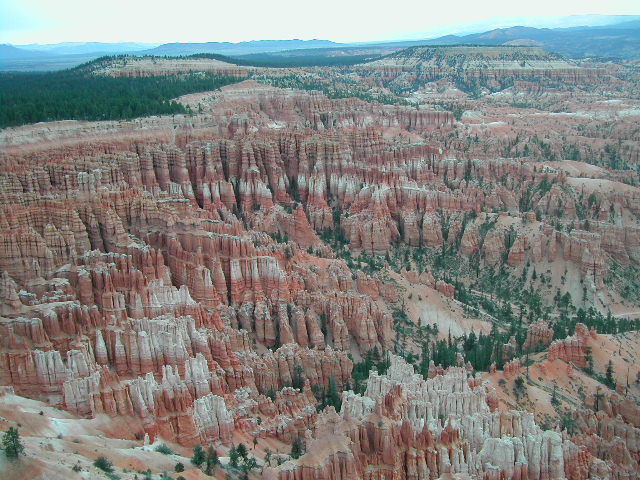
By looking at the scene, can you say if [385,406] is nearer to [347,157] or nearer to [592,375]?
[592,375]

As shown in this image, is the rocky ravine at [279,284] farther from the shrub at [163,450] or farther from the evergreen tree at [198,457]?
the evergreen tree at [198,457]

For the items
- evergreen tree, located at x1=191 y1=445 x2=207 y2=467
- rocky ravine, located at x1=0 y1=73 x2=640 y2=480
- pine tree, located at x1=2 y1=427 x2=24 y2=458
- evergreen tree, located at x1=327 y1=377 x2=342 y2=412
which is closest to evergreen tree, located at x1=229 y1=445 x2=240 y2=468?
rocky ravine, located at x1=0 y1=73 x2=640 y2=480

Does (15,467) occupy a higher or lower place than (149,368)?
higher

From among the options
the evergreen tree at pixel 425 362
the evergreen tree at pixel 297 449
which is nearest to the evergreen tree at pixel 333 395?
the evergreen tree at pixel 425 362

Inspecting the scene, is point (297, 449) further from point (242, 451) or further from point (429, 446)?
point (429, 446)

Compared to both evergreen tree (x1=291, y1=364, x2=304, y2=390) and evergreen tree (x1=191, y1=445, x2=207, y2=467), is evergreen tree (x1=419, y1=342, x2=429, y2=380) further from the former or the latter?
evergreen tree (x1=191, y1=445, x2=207, y2=467)

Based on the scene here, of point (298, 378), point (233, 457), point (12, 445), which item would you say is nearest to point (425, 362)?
point (298, 378)

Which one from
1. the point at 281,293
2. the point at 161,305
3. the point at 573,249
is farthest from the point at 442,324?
the point at 161,305
